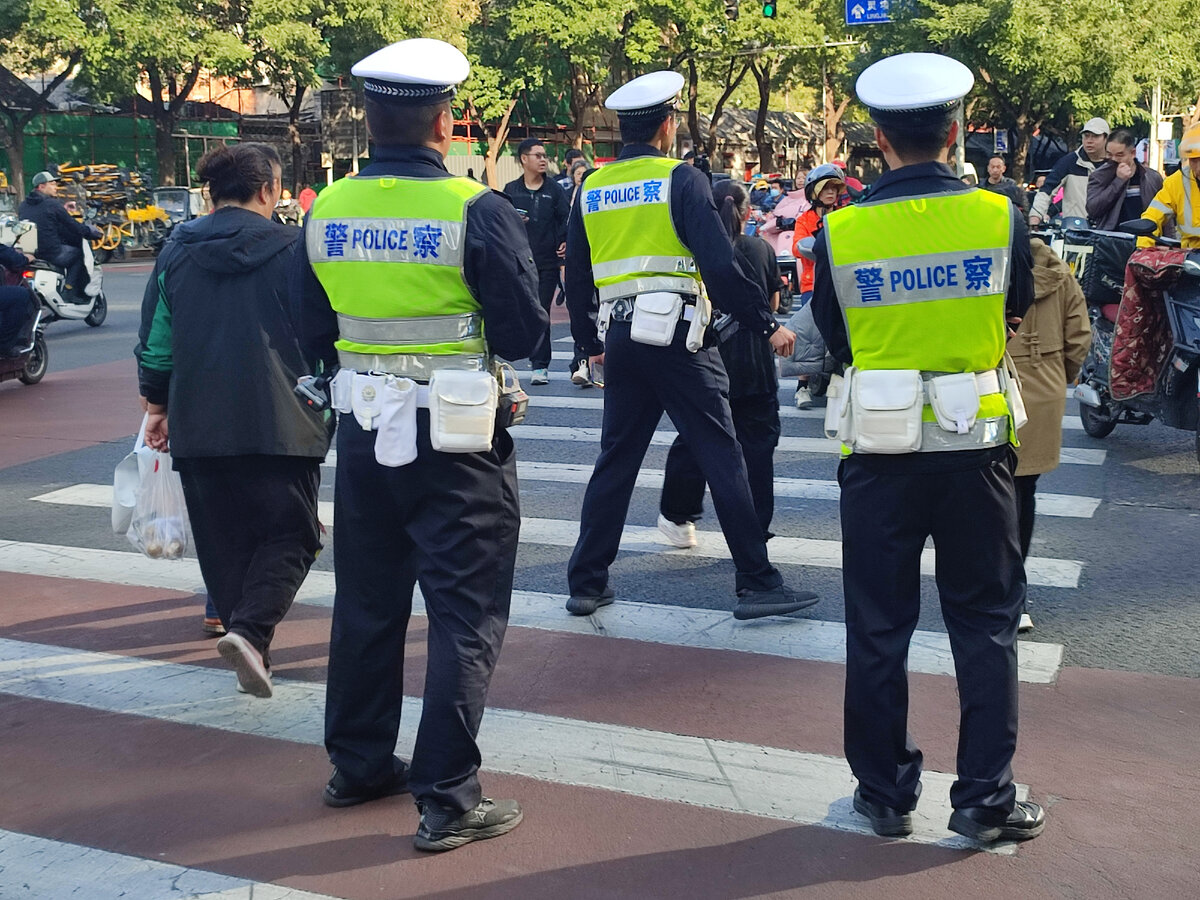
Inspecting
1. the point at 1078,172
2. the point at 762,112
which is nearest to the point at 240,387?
the point at 1078,172

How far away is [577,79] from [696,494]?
4183cm

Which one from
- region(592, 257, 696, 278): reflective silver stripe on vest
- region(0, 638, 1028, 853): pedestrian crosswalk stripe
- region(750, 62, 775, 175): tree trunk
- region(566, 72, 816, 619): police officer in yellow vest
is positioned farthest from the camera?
region(750, 62, 775, 175): tree trunk

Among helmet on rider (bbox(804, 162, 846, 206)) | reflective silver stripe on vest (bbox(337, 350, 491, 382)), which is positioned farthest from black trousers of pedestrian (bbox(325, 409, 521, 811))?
helmet on rider (bbox(804, 162, 846, 206))

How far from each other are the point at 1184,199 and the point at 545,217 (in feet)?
19.5

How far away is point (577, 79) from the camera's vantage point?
46562 millimetres

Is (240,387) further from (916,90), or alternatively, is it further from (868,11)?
(868,11)

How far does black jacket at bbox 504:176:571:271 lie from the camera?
12.3 m

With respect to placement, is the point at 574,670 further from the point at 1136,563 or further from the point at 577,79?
the point at 577,79

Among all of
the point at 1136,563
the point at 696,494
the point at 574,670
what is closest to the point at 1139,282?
the point at 1136,563

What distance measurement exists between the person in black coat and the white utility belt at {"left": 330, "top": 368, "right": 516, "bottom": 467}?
1308 millimetres

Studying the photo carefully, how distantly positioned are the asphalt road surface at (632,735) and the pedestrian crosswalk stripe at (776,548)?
28 millimetres

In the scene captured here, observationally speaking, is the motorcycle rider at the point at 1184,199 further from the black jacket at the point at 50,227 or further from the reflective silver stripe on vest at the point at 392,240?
the black jacket at the point at 50,227

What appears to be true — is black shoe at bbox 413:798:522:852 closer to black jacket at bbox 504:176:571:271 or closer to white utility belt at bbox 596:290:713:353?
white utility belt at bbox 596:290:713:353

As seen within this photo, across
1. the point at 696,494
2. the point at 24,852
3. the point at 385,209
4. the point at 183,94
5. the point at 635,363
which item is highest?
the point at 183,94
